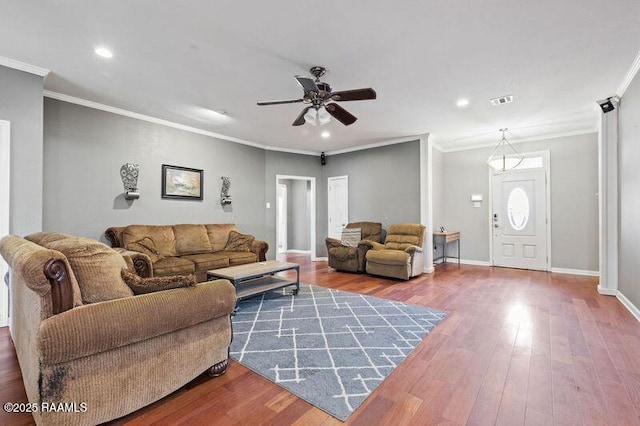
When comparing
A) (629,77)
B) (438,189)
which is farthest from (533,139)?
(629,77)

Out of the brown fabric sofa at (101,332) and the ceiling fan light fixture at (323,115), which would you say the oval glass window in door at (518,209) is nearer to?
the ceiling fan light fixture at (323,115)

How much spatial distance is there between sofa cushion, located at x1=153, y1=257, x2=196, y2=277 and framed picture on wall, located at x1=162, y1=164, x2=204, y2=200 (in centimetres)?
137

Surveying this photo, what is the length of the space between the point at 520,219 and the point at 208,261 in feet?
19.9

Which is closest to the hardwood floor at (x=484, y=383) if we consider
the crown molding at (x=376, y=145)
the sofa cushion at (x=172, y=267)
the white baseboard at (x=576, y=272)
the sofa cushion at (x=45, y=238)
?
the sofa cushion at (x=45, y=238)

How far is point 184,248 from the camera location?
4.80m

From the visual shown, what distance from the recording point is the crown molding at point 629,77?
3.03m

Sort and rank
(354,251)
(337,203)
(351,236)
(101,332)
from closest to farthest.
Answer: (101,332)
(354,251)
(351,236)
(337,203)

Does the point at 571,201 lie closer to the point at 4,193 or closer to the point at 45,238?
the point at 45,238

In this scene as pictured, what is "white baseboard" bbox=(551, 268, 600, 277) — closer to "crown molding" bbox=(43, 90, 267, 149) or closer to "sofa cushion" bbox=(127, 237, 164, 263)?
"crown molding" bbox=(43, 90, 267, 149)

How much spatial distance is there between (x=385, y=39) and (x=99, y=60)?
9.56 feet

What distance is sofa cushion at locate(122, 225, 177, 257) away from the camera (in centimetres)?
424

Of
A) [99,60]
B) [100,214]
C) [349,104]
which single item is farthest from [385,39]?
[100,214]

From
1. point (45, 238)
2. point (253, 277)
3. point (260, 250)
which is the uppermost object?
point (45, 238)

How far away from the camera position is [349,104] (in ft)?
13.5
